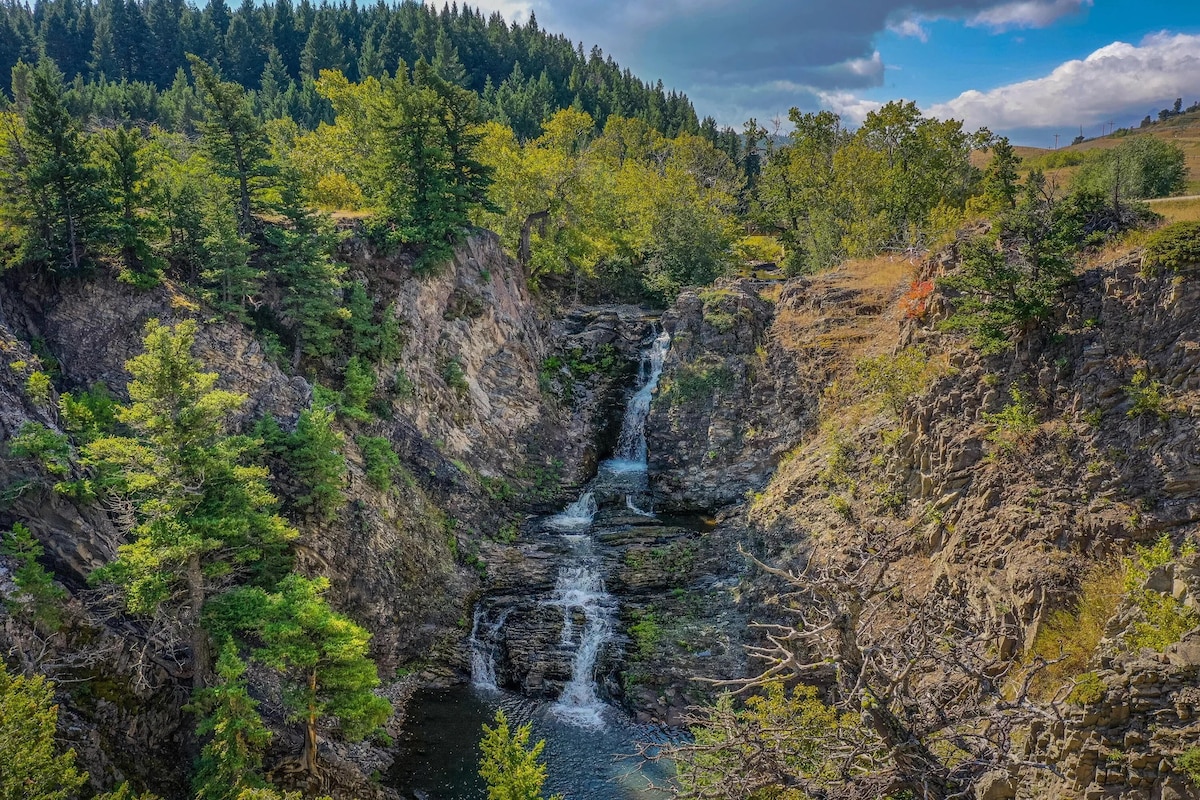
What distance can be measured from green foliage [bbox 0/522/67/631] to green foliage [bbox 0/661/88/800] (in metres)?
Answer: 3.91

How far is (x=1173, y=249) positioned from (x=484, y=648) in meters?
23.5

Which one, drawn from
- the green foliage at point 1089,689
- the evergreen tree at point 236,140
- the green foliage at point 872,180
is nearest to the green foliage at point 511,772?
the green foliage at point 1089,689

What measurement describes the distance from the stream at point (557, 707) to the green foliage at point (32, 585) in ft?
32.4

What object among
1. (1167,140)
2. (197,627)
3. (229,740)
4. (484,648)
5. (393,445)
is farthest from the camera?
(1167,140)

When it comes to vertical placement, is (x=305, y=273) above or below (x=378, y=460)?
above

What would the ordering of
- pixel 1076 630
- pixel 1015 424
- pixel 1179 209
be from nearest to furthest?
pixel 1076 630
pixel 1015 424
pixel 1179 209

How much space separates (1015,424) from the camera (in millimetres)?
17125

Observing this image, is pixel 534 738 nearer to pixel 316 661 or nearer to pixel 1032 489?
pixel 316 661

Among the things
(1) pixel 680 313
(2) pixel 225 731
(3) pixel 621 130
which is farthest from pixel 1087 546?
(3) pixel 621 130

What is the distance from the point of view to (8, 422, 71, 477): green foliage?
15734 millimetres

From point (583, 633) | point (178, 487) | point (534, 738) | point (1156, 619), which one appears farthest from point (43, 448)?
point (1156, 619)

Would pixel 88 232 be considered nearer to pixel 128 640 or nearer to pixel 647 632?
pixel 128 640

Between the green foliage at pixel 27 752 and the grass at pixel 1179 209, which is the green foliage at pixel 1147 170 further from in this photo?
the green foliage at pixel 27 752

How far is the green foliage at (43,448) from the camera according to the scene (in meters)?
15.7
